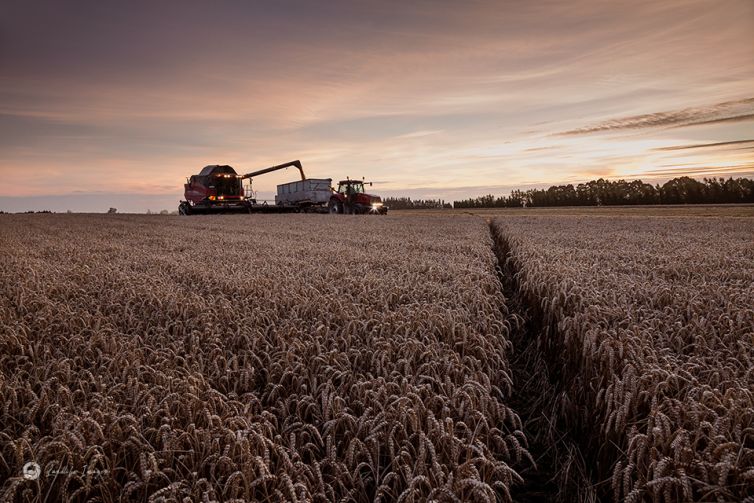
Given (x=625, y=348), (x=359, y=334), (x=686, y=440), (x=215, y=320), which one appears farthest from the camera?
(x=215, y=320)

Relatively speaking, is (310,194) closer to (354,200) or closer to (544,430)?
(354,200)

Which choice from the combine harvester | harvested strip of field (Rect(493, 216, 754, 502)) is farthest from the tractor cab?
harvested strip of field (Rect(493, 216, 754, 502))

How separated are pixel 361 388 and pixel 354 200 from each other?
32.6m

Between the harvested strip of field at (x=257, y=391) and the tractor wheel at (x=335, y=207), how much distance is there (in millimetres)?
30238

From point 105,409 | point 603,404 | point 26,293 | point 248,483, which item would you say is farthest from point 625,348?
point 26,293

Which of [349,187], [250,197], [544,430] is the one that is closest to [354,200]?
[349,187]

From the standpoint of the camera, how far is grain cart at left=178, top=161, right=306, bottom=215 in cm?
3644

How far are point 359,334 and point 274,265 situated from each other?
3559mm

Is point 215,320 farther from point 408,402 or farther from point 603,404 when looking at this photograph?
point 603,404

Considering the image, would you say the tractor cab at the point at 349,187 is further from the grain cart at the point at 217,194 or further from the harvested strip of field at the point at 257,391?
the harvested strip of field at the point at 257,391

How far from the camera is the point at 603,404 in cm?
274

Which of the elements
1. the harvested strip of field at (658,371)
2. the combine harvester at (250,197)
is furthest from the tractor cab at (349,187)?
the harvested strip of field at (658,371)

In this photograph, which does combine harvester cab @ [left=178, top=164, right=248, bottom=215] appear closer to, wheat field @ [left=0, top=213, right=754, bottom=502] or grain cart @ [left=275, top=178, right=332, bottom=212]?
grain cart @ [left=275, top=178, right=332, bottom=212]

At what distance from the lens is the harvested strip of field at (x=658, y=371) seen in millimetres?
1925
